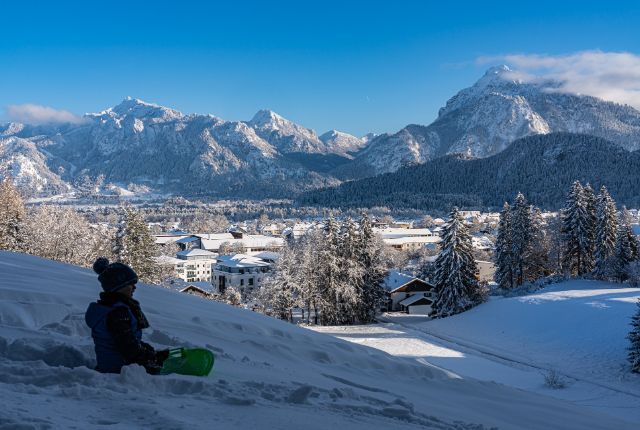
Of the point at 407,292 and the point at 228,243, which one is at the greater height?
the point at 228,243

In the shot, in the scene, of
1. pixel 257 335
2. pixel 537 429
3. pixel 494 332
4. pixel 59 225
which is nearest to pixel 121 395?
pixel 537 429

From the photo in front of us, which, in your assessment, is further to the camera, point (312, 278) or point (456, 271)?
point (312, 278)

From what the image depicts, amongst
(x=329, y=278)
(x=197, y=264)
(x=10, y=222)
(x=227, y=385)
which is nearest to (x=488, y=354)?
(x=329, y=278)

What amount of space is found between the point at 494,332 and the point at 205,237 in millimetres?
84200

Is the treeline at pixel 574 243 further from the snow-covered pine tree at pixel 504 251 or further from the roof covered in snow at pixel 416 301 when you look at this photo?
the roof covered in snow at pixel 416 301

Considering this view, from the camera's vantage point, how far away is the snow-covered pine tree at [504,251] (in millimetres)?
44125

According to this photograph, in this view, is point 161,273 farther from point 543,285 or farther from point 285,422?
point 285,422

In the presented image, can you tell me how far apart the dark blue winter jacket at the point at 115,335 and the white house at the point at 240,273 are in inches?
2266

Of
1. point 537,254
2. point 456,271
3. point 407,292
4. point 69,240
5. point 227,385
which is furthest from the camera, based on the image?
point 407,292

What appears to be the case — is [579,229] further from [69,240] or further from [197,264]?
[197,264]

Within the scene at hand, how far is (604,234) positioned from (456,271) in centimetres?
1269

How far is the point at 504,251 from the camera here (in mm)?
44719

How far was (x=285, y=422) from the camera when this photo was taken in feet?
12.6

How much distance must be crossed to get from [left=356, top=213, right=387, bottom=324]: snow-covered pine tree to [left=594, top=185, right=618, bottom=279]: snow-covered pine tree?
1684 cm
